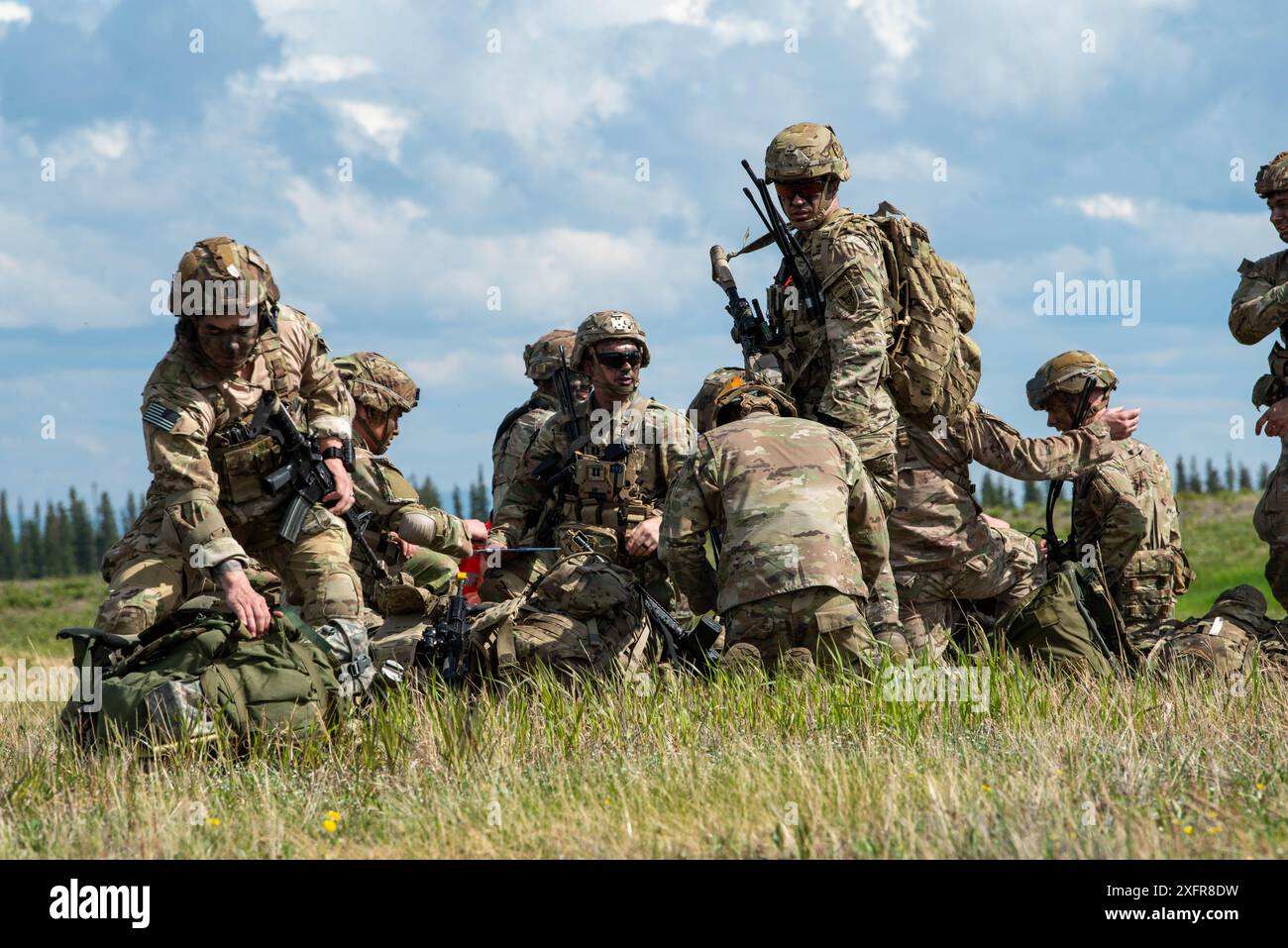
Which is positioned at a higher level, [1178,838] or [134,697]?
[134,697]

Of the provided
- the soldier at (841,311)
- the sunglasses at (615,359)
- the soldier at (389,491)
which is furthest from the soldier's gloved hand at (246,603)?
the soldier at (841,311)

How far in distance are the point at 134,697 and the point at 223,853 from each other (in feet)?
4.78

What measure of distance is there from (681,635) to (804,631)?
3.12 ft

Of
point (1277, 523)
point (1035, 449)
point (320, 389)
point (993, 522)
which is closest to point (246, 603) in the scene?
point (320, 389)

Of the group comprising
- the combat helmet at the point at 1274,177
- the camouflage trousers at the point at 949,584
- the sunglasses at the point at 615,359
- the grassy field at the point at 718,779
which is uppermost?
the combat helmet at the point at 1274,177

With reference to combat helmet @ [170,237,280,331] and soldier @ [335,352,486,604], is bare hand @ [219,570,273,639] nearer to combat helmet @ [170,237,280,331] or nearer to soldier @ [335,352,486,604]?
combat helmet @ [170,237,280,331]

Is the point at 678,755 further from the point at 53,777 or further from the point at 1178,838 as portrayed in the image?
the point at 53,777

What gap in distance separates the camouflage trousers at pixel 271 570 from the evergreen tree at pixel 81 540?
12034 cm

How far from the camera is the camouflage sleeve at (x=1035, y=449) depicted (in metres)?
8.66

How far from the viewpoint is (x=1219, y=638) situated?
720 centimetres

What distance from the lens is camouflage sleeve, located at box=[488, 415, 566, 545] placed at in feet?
29.1

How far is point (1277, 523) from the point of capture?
25.8 ft

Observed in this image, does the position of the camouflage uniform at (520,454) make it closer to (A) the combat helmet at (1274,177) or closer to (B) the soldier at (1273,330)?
(B) the soldier at (1273,330)
